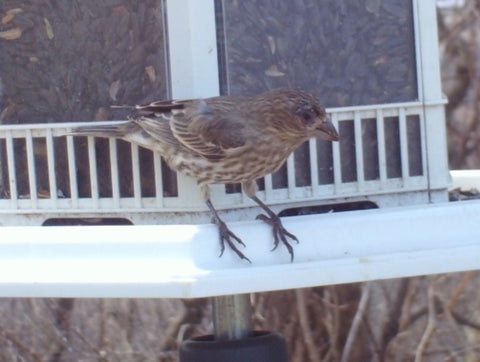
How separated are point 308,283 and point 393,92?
1226mm

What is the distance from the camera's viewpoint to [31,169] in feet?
13.8

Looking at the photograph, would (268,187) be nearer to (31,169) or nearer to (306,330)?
(31,169)

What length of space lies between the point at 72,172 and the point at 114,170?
13cm

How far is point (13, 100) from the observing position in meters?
4.32

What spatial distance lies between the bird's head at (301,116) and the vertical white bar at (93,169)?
54cm

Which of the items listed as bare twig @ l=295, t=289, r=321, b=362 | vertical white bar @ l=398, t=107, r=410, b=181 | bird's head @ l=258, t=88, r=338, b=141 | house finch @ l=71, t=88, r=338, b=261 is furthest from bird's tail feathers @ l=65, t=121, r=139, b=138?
bare twig @ l=295, t=289, r=321, b=362

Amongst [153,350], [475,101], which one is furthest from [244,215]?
[475,101]

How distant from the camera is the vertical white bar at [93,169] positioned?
4156mm

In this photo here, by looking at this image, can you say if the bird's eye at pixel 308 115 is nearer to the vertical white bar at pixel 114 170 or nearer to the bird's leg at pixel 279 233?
the bird's leg at pixel 279 233

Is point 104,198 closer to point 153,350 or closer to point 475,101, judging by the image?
point 153,350

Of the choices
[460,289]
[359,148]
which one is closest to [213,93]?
[359,148]

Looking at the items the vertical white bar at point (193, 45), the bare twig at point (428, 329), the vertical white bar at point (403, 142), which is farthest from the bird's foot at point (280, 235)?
the bare twig at point (428, 329)

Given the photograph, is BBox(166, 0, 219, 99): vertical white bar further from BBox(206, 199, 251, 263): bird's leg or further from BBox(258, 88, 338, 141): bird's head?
BBox(206, 199, 251, 263): bird's leg

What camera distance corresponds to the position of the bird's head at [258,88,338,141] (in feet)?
13.2
